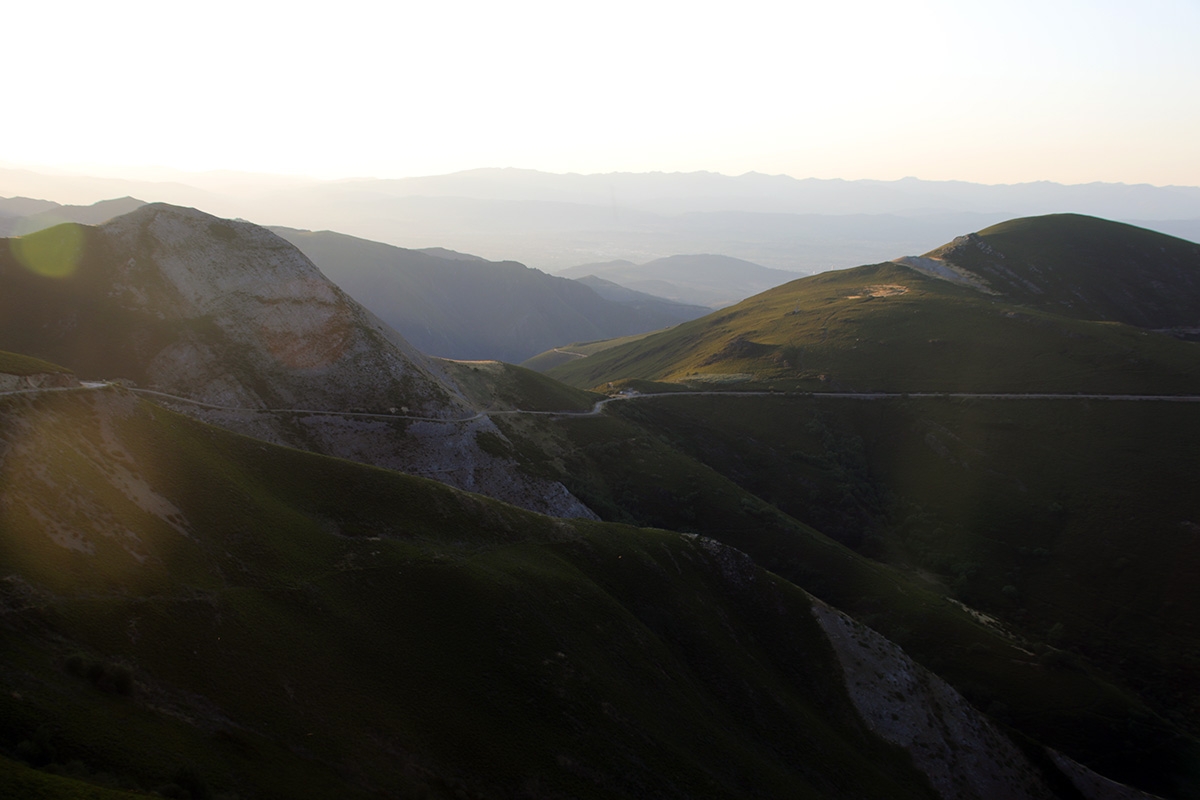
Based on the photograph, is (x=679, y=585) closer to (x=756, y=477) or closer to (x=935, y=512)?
(x=756, y=477)

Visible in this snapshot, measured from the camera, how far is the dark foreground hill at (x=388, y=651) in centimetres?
2778

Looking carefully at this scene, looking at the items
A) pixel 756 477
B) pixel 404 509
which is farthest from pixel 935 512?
pixel 404 509

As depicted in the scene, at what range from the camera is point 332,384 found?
82000 mm

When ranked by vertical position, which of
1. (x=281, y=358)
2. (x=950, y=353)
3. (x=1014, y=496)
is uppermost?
(x=281, y=358)

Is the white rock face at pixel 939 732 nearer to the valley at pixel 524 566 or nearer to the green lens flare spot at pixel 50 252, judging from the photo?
the valley at pixel 524 566

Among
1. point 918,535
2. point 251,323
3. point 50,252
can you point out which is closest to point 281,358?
point 251,323

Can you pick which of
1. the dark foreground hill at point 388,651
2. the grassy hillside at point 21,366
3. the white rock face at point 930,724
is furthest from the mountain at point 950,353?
the grassy hillside at point 21,366

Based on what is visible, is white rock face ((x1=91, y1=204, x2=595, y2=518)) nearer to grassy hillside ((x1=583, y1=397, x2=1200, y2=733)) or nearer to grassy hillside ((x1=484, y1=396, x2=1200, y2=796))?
grassy hillside ((x1=484, y1=396, x2=1200, y2=796))

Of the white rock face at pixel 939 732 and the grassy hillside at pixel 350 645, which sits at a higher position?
the grassy hillside at pixel 350 645

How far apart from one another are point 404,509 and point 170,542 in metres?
17.4

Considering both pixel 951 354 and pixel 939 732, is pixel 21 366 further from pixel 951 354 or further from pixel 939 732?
pixel 951 354

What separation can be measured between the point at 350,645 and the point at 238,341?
56294mm

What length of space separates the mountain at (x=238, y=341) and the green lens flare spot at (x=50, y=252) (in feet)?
0.53

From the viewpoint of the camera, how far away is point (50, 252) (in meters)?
80.3
